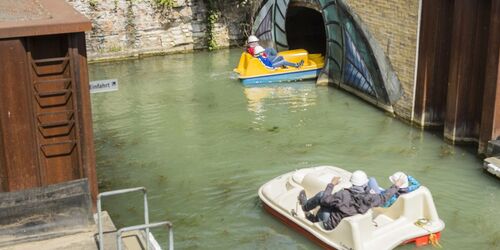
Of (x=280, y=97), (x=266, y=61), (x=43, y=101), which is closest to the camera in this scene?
(x=43, y=101)

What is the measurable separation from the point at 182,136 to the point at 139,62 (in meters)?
8.02

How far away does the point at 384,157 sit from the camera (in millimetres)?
13703

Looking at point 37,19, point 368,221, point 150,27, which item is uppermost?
point 37,19

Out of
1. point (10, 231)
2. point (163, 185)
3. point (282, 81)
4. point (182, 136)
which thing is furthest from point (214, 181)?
point (282, 81)

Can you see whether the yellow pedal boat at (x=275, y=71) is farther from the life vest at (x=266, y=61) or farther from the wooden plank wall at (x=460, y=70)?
the wooden plank wall at (x=460, y=70)

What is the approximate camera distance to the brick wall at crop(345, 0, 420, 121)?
15148 mm

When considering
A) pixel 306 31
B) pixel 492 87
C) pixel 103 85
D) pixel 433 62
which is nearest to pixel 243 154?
pixel 433 62

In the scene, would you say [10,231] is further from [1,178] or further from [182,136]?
[182,136]

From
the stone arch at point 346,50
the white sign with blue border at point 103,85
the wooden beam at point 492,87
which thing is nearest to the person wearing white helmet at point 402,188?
the wooden beam at point 492,87

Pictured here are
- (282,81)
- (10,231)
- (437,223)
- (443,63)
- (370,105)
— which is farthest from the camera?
(282,81)

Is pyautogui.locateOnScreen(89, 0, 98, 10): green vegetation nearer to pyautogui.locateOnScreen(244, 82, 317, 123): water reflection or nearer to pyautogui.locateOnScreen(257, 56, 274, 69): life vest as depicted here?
pyautogui.locateOnScreen(257, 56, 274, 69): life vest

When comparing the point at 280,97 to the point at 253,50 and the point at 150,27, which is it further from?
the point at 150,27

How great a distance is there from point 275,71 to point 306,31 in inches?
189

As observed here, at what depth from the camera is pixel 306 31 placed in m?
23.8
